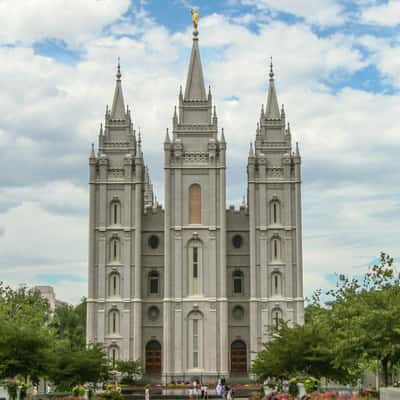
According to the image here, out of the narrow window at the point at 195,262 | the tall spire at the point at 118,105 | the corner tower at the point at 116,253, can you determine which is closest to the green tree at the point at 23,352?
the corner tower at the point at 116,253

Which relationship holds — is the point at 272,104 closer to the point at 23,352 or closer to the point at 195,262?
the point at 195,262

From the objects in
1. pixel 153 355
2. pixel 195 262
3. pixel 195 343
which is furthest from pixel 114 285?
pixel 195 343

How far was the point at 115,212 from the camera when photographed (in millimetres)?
80250

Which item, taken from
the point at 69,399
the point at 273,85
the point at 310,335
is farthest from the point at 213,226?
the point at 69,399

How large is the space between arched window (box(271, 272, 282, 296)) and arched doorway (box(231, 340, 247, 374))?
16.6 feet

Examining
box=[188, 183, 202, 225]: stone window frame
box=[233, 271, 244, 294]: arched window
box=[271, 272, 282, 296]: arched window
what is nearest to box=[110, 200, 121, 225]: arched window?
box=[188, 183, 202, 225]: stone window frame

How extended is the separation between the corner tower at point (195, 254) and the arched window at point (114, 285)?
426cm

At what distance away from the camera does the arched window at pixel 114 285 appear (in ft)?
260

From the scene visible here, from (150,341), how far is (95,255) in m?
8.61

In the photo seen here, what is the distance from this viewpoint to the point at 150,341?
79688 mm

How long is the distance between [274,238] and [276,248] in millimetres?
855

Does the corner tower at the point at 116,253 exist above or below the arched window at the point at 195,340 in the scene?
above

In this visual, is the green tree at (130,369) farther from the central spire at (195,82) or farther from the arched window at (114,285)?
the central spire at (195,82)

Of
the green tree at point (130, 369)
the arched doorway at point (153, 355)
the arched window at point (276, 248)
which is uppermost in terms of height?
the arched window at point (276, 248)
